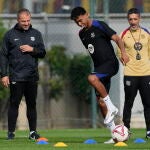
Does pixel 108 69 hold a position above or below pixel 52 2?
below

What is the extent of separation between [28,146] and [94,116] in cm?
794

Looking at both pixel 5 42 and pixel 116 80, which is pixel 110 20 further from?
pixel 5 42

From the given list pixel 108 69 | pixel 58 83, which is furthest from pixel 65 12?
pixel 108 69

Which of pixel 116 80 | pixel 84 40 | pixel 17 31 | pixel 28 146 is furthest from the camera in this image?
pixel 116 80

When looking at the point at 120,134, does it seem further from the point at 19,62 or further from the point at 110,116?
the point at 19,62

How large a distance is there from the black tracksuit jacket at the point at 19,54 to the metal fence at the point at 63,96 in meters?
6.32

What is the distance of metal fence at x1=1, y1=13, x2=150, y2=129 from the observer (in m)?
19.2

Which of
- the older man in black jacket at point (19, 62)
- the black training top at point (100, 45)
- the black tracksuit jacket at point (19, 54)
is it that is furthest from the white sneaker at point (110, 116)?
the black tracksuit jacket at point (19, 54)

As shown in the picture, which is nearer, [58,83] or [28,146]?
[28,146]

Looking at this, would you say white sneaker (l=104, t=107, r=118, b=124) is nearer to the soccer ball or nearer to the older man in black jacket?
the soccer ball

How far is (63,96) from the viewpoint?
1973 cm

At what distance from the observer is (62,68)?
64.6ft

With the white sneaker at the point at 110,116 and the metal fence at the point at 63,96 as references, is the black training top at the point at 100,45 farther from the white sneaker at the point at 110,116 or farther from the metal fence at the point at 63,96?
the metal fence at the point at 63,96

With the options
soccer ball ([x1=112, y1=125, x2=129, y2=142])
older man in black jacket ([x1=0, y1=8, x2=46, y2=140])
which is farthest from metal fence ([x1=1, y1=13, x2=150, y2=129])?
soccer ball ([x1=112, y1=125, x2=129, y2=142])
